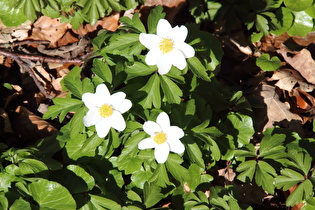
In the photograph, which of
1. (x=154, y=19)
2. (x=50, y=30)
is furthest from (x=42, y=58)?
(x=154, y=19)

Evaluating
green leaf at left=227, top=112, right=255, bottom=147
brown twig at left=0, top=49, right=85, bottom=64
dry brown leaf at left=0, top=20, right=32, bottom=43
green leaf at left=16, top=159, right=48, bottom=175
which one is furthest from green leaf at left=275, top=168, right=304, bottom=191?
dry brown leaf at left=0, top=20, right=32, bottom=43

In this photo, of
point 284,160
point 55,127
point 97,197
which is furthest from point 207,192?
point 55,127

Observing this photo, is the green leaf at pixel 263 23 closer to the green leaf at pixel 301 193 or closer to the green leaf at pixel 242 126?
the green leaf at pixel 242 126

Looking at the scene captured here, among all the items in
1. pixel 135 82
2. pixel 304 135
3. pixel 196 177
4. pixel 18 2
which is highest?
pixel 18 2

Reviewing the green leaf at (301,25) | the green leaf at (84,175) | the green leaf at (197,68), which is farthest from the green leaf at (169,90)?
the green leaf at (301,25)

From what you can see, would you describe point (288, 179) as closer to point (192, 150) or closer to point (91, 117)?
point (192, 150)

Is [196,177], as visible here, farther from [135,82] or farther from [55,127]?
[55,127]
